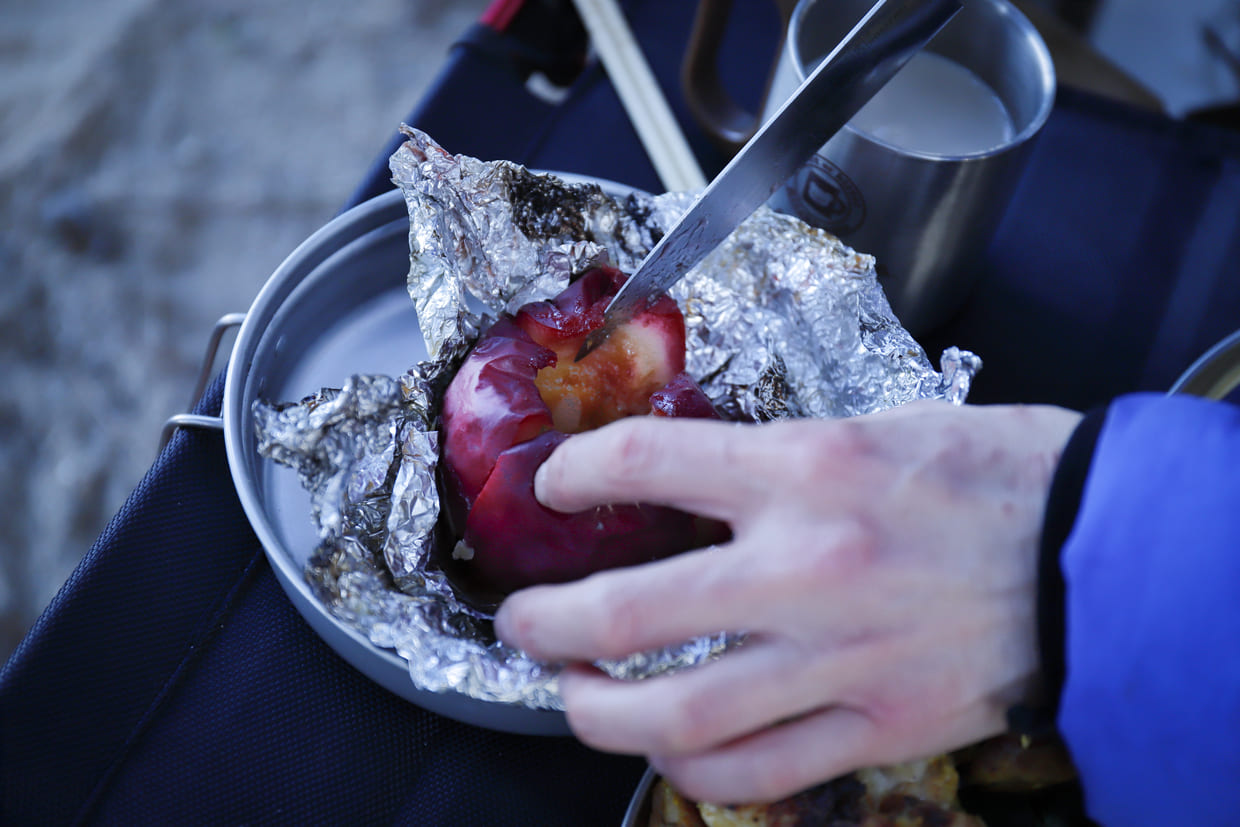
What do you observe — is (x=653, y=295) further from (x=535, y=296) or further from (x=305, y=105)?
(x=305, y=105)

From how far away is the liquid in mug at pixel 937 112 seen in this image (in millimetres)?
749

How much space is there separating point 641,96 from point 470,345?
0.39 m

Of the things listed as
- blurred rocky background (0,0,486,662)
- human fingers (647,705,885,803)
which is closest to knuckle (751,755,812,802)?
human fingers (647,705,885,803)

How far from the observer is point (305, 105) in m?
1.69

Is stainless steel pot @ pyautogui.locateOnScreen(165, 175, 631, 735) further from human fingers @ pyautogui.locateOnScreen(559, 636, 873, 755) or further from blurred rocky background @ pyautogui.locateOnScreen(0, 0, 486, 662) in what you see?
blurred rocky background @ pyautogui.locateOnScreen(0, 0, 486, 662)

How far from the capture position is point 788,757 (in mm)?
440

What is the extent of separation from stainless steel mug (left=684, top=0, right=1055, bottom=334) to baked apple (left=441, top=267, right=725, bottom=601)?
17 centimetres

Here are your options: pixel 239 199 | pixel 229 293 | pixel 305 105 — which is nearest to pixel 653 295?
pixel 229 293

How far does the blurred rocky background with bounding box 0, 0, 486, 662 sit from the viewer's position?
1.35 meters

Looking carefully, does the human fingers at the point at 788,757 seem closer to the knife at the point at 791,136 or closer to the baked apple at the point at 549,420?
the baked apple at the point at 549,420

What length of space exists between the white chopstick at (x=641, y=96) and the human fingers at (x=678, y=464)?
17.2 inches

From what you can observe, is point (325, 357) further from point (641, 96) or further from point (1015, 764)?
point (1015, 764)

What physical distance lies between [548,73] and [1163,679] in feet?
2.72

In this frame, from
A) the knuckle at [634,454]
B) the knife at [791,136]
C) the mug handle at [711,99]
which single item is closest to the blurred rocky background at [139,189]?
the mug handle at [711,99]
